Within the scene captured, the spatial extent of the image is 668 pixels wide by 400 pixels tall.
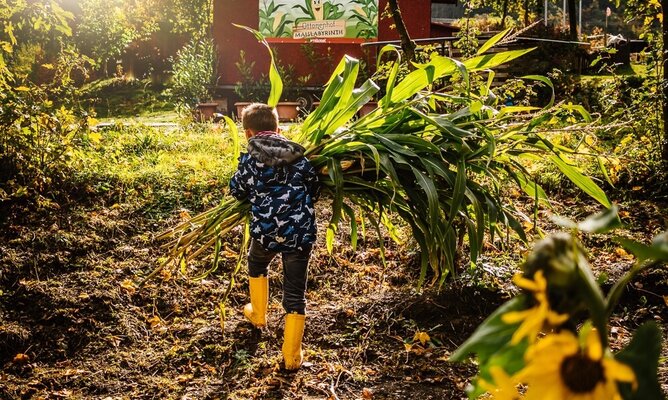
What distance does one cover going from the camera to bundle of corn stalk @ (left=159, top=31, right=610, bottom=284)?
264cm

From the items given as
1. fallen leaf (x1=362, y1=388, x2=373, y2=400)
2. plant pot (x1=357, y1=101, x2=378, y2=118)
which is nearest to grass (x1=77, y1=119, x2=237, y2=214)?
plant pot (x1=357, y1=101, x2=378, y2=118)

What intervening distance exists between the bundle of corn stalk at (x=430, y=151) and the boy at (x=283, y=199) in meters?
0.12

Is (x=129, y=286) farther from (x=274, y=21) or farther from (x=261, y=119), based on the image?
(x=274, y=21)

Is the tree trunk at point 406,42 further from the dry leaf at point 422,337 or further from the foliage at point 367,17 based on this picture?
the foliage at point 367,17

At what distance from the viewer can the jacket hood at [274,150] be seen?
304 cm

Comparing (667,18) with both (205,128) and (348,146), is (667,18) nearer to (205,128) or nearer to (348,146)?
(348,146)

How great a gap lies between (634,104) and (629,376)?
217 inches

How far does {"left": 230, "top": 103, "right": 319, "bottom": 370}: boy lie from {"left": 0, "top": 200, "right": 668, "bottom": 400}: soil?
35cm

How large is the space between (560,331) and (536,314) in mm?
31

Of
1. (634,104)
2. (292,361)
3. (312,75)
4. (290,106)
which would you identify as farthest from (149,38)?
(292,361)

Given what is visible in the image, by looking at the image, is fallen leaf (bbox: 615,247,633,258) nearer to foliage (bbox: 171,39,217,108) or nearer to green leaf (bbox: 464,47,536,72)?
green leaf (bbox: 464,47,536,72)

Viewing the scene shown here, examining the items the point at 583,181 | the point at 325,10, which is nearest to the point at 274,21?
the point at 325,10

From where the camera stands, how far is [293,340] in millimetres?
3217

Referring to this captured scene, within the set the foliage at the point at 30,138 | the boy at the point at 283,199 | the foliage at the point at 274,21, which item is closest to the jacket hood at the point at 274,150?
the boy at the point at 283,199
